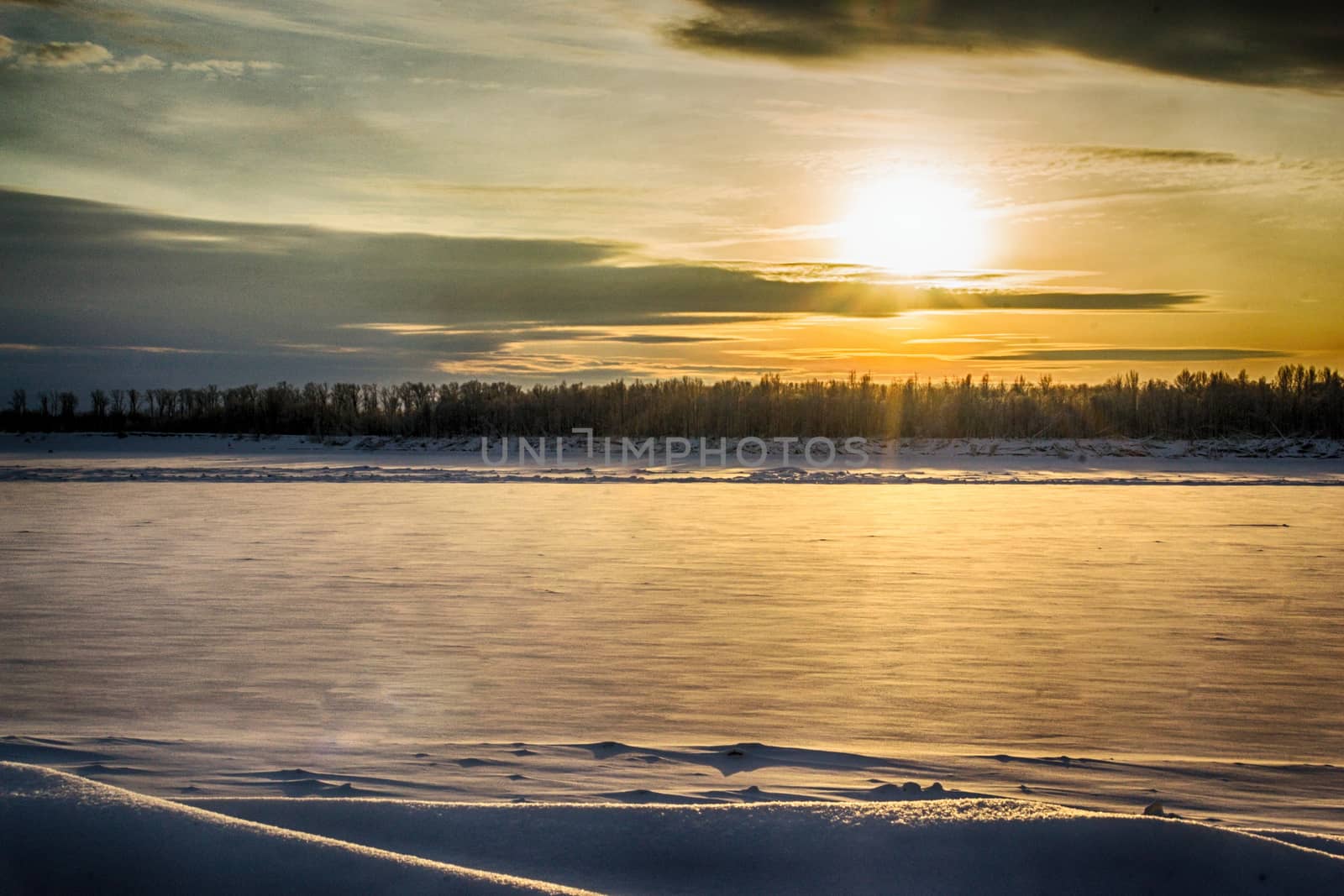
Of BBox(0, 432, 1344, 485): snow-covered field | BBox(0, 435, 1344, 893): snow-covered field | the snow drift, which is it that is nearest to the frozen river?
BBox(0, 435, 1344, 893): snow-covered field

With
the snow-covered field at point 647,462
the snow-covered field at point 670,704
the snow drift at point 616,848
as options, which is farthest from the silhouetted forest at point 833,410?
the snow drift at point 616,848

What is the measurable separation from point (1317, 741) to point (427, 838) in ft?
10.8

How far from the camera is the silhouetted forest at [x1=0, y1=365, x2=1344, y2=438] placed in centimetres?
2464

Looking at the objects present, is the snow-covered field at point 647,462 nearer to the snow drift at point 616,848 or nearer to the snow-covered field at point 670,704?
the snow-covered field at point 670,704

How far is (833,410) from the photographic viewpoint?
82.8 ft

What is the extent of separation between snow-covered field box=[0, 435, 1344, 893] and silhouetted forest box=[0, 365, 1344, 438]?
1353cm

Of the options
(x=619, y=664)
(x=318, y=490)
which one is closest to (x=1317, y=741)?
(x=619, y=664)

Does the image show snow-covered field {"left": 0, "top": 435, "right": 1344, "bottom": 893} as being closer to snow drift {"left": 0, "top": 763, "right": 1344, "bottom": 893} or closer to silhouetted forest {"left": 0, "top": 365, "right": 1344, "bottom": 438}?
snow drift {"left": 0, "top": 763, "right": 1344, "bottom": 893}

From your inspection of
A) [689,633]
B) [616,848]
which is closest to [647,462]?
[689,633]

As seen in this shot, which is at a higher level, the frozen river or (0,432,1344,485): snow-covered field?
(0,432,1344,485): snow-covered field

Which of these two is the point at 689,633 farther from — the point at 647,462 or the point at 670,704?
the point at 647,462

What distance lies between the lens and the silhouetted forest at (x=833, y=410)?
2464 centimetres

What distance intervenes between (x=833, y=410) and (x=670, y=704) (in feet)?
69.6

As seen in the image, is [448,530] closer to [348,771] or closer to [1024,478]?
[348,771]
